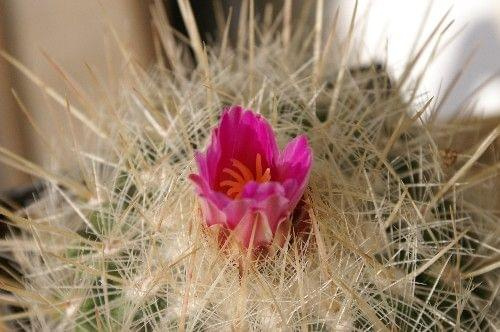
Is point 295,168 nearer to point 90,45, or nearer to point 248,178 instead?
point 248,178

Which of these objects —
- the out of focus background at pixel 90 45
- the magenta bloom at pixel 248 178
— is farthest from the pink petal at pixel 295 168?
the out of focus background at pixel 90 45

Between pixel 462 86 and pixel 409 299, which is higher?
pixel 409 299

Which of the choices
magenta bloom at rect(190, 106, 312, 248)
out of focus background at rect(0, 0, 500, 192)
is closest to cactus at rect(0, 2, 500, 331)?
magenta bloom at rect(190, 106, 312, 248)

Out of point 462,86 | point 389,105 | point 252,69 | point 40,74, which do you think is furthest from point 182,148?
point 462,86

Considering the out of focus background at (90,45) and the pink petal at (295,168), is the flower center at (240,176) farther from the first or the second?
the out of focus background at (90,45)

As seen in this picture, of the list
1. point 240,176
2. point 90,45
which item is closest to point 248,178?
point 240,176

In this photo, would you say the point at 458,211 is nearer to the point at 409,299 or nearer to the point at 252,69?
the point at 409,299
